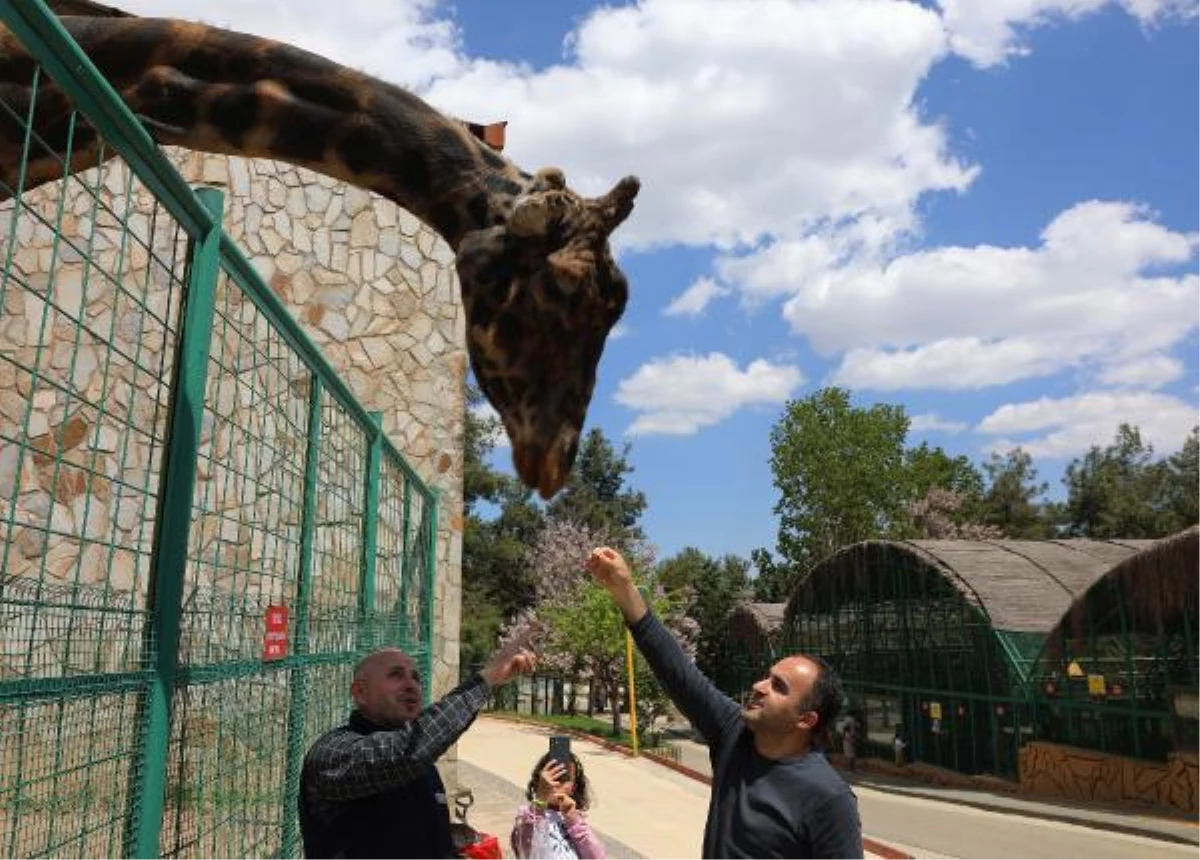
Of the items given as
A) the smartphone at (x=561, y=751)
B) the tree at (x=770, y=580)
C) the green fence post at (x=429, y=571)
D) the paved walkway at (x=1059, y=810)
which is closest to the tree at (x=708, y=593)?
the tree at (x=770, y=580)

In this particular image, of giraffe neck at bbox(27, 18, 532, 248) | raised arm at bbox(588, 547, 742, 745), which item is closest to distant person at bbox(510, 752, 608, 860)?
raised arm at bbox(588, 547, 742, 745)

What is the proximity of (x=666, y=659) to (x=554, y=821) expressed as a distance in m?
1.53

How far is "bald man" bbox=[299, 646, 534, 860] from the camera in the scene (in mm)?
2154

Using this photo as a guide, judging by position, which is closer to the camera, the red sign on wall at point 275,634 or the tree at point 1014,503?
the red sign on wall at point 275,634

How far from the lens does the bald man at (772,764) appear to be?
233cm

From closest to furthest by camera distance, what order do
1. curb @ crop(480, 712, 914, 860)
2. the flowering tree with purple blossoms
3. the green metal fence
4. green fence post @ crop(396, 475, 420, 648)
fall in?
the green metal fence
green fence post @ crop(396, 475, 420, 648)
curb @ crop(480, 712, 914, 860)
the flowering tree with purple blossoms

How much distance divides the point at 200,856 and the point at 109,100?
72.6 inches

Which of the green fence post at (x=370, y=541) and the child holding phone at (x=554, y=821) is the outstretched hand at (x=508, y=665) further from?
the green fence post at (x=370, y=541)

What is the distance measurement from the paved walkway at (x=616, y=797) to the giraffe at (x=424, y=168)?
6.97m

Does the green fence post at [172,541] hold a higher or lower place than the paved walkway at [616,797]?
higher

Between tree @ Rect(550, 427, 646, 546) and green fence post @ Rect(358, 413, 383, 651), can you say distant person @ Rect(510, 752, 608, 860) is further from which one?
tree @ Rect(550, 427, 646, 546)

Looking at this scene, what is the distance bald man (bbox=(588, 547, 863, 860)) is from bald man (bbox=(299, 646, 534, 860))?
0.64 metres

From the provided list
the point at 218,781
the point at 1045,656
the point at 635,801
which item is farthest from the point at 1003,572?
the point at 218,781

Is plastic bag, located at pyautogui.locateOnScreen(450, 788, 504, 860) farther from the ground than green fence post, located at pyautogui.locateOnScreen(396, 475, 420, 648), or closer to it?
closer to it
